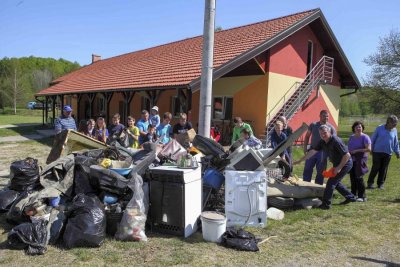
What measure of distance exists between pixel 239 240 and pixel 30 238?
253cm

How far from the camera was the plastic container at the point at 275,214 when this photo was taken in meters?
5.57

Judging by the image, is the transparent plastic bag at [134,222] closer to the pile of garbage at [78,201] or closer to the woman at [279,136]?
the pile of garbage at [78,201]

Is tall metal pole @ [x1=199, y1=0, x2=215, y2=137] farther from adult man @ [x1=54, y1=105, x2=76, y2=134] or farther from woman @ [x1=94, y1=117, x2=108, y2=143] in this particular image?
adult man @ [x1=54, y1=105, x2=76, y2=134]

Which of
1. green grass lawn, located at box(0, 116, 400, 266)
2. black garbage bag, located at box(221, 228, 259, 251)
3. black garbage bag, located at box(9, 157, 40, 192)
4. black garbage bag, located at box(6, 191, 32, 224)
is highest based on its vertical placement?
black garbage bag, located at box(9, 157, 40, 192)

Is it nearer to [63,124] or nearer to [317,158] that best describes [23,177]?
[63,124]

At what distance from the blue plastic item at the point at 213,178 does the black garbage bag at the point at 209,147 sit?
0.34m

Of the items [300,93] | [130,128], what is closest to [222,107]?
[300,93]

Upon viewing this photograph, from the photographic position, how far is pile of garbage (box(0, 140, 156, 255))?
4258 millimetres

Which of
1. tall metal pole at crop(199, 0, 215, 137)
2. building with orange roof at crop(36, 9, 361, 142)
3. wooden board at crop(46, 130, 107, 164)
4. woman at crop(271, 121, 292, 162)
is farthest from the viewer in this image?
building with orange roof at crop(36, 9, 361, 142)

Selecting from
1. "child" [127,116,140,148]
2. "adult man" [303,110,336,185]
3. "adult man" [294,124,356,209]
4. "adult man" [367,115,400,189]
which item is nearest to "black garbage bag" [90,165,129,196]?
"child" [127,116,140,148]

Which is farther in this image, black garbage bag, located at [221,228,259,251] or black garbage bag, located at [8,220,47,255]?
black garbage bag, located at [221,228,259,251]

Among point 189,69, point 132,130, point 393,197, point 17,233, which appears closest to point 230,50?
point 189,69

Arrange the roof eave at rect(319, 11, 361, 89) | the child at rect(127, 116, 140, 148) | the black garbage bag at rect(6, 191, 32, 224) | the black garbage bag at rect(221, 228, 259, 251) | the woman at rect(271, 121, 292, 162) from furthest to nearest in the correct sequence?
the roof eave at rect(319, 11, 361, 89)
the child at rect(127, 116, 140, 148)
the woman at rect(271, 121, 292, 162)
the black garbage bag at rect(6, 191, 32, 224)
the black garbage bag at rect(221, 228, 259, 251)

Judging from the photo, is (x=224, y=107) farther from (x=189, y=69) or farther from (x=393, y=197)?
(x=393, y=197)
